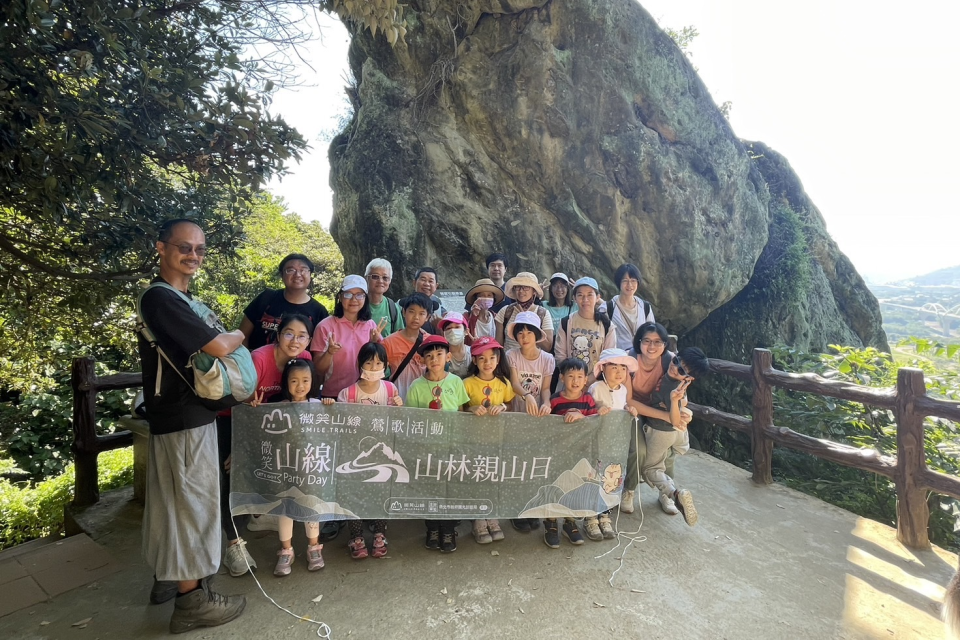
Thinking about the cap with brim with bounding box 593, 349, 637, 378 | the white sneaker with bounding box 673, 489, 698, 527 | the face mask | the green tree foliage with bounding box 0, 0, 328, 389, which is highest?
the green tree foliage with bounding box 0, 0, 328, 389

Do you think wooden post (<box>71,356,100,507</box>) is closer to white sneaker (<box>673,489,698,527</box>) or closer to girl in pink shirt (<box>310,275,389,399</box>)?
girl in pink shirt (<box>310,275,389,399</box>)

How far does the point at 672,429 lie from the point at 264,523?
10.4ft

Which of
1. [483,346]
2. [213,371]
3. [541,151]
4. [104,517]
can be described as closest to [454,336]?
[483,346]

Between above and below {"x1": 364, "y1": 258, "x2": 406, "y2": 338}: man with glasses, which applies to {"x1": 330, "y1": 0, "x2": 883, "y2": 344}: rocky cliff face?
above

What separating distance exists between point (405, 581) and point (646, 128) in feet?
26.5

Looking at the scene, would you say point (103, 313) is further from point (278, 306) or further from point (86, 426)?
point (278, 306)

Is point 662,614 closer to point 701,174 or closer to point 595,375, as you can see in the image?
point 595,375

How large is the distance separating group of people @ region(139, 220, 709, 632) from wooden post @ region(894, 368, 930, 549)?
5.80 ft

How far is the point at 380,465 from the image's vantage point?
324 cm

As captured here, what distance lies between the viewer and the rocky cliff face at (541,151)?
800cm

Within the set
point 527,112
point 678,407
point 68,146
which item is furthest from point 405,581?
point 527,112

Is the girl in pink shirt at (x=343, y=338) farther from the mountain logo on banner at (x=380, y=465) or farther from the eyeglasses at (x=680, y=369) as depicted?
the eyeglasses at (x=680, y=369)

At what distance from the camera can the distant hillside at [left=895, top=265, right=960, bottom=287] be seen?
60.6 m

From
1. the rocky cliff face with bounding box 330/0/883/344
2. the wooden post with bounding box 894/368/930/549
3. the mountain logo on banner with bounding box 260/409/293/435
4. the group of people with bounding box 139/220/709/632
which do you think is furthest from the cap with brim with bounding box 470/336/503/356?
the rocky cliff face with bounding box 330/0/883/344
